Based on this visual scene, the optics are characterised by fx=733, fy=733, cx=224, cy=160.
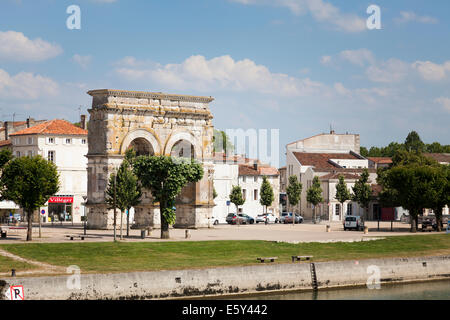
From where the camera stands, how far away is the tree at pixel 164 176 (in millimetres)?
52969

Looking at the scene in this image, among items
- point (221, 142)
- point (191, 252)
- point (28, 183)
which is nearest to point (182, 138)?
point (28, 183)

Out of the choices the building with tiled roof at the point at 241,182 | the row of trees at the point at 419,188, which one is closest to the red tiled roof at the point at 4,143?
the building with tiled roof at the point at 241,182

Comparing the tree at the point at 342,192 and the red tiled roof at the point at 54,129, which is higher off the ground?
the red tiled roof at the point at 54,129

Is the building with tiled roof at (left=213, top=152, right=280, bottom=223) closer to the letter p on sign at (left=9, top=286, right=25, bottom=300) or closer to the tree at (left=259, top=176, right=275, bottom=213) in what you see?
the tree at (left=259, top=176, right=275, bottom=213)

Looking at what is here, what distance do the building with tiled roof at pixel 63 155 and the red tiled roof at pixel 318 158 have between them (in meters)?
36.6

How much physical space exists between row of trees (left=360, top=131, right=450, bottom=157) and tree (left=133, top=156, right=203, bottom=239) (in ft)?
411

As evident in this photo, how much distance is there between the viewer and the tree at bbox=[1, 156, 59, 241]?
49281 millimetres

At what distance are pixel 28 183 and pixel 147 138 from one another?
58.3 ft

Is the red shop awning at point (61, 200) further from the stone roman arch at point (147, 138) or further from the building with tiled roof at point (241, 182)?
the stone roman arch at point (147, 138)

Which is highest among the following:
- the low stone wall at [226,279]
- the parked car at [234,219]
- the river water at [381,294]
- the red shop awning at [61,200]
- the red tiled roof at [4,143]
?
the red tiled roof at [4,143]

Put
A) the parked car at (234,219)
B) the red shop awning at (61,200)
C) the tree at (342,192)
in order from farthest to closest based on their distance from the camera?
1. the tree at (342,192)
2. the red shop awning at (61,200)
3. the parked car at (234,219)
